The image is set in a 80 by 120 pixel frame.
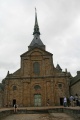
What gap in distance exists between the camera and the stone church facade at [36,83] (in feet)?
146

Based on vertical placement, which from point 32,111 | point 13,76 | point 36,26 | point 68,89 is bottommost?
point 32,111

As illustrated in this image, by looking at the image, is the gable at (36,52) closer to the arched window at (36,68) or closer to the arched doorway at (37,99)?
the arched window at (36,68)

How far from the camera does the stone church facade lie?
4450cm

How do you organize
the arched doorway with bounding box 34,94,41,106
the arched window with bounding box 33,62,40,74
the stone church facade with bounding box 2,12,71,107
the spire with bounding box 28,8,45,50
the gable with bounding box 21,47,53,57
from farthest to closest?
the spire with bounding box 28,8,45,50, the gable with bounding box 21,47,53,57, the arched window with bounding box 33,62,40,74, the arched doorway with bounding box 34,94,41,106, the stone church facade with bounding box 2,12,71,107

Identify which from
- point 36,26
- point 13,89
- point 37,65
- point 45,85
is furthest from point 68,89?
point 36,26

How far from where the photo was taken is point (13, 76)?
152 ft

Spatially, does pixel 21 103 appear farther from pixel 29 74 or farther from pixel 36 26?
pixel 36 26

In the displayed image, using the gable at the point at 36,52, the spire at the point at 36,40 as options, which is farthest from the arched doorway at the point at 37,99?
the spire at the point at 36,40

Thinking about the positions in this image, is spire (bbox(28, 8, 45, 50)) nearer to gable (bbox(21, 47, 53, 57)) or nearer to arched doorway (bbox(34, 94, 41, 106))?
gable (bbox(21, 47, 53, 57))

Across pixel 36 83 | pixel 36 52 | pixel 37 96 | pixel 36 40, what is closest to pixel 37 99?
pixel 37 96

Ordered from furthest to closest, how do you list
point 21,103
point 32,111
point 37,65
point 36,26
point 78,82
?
1. point 36,26
2. point 37,65
3. point 21,103
4. point 78,82
5. point 32,111

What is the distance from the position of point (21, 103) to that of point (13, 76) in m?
5.98

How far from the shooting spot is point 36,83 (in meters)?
45.7

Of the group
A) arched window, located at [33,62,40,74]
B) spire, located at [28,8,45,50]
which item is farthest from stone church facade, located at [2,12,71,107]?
spire, located at [28,8,45,50]
